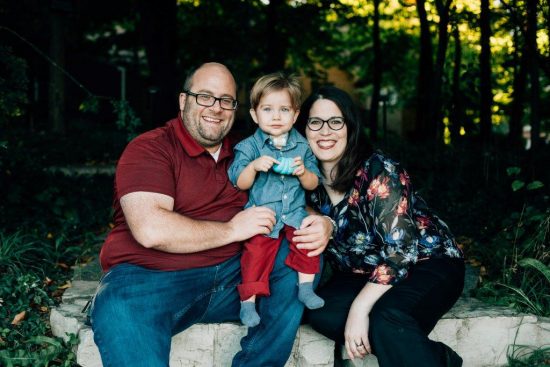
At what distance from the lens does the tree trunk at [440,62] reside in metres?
8.10

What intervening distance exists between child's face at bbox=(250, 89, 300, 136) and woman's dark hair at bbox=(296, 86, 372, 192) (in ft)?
0.63

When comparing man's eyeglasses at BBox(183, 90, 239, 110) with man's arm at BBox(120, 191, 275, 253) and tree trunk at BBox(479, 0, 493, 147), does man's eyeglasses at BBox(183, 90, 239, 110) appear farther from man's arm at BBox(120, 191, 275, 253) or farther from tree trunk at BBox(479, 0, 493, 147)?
tree trunk at BBox(479, 0, 493, 147)

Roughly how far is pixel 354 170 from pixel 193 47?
11866 mm

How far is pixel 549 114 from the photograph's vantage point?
13.4m

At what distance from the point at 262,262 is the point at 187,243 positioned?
42cm

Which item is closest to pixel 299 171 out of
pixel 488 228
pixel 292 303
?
pixel 292 303

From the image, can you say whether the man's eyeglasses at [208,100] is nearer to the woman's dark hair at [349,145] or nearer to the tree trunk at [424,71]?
the woman's dark hair at [349,145]

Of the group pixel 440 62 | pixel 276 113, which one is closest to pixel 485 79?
pixel 440 62

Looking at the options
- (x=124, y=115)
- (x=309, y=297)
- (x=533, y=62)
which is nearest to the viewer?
(x=309, y=297)

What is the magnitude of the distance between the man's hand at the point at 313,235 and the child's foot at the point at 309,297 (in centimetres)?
17

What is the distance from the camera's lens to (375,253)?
3.26 metres

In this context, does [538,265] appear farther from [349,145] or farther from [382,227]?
[349,145]

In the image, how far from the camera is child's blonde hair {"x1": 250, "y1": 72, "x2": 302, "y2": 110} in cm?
331

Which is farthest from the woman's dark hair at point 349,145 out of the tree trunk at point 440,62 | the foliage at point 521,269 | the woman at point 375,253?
the tree trunk at point 440,62
